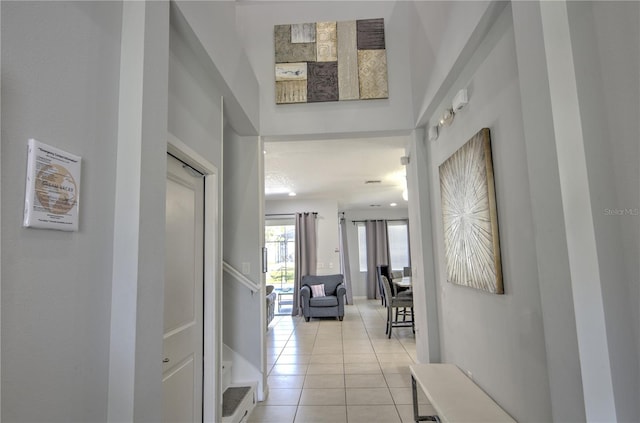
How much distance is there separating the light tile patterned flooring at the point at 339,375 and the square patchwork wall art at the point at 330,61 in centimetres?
289

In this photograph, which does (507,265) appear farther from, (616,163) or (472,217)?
(616,163)

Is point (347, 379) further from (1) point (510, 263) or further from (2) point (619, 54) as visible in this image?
(2) point (619, 54)

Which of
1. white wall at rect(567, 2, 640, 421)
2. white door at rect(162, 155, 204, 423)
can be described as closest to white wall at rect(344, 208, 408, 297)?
white door at rect(162, 155, 204, 423)

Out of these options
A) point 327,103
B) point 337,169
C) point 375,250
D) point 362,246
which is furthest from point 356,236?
point 327,103

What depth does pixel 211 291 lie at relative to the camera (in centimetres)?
226

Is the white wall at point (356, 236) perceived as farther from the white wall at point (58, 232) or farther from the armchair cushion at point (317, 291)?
the white wall at point (58, 232)

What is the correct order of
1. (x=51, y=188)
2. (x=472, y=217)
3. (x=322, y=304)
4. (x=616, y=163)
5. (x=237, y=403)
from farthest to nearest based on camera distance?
(x=322, y=304), (x=237, y=403), (x=472, y=217), (x=616, y=163), (x=51, y=188)

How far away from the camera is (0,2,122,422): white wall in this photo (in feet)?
2.63

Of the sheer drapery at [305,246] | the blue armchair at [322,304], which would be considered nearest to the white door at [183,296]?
the blue armchair at [322,304]

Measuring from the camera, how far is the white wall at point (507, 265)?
159 cm

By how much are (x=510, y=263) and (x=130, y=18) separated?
2.07 metres

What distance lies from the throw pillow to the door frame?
4.73 m

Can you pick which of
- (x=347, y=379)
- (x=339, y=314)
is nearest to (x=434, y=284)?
(x=347, y=379)

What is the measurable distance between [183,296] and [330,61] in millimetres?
2669
